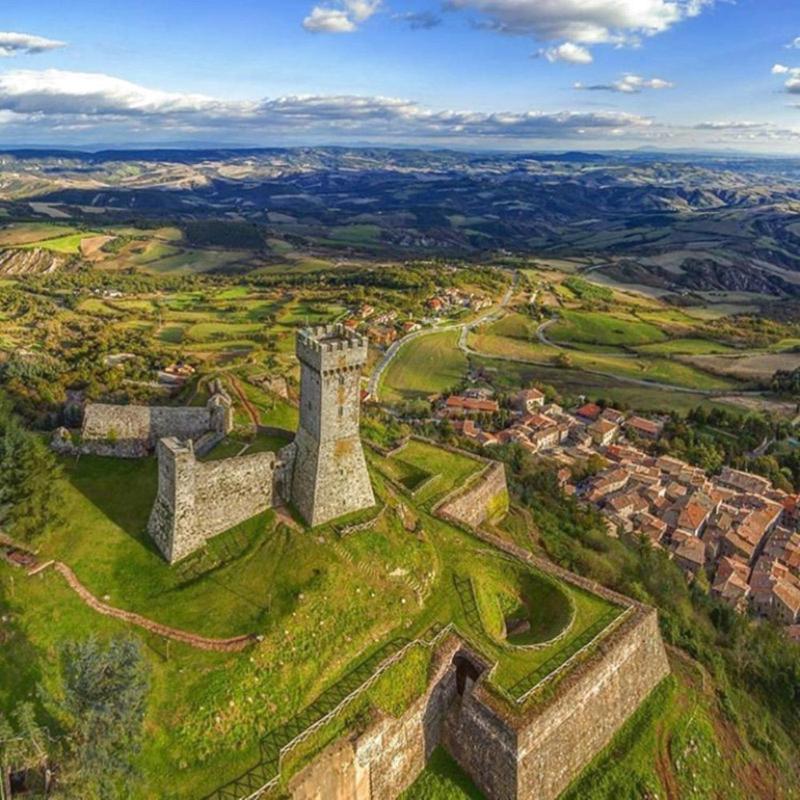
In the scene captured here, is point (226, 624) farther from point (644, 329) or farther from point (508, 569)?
point (644, 329)

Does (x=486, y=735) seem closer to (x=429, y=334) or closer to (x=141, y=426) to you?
(x=141, y=426)

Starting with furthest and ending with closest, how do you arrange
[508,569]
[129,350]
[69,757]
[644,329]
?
[644,329]
[129,350]
[508,569]
[69,757]

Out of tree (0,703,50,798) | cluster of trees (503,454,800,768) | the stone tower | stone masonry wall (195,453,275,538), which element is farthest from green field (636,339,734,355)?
tree (0,703,50,798)

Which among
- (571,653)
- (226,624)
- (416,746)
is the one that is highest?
(226,624)

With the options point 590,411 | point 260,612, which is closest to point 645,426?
point 590,411

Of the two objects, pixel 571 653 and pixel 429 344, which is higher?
pixel 571 653

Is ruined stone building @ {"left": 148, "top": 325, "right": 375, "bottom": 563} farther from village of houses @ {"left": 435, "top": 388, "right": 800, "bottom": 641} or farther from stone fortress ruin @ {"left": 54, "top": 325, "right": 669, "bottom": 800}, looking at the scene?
village of houses @ {"left": 435, "top": 388, "right": 800, "bottom": 641}

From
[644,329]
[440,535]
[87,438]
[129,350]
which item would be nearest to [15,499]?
[87,438]

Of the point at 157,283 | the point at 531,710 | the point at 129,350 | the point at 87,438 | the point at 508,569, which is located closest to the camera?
the point at 531,710
